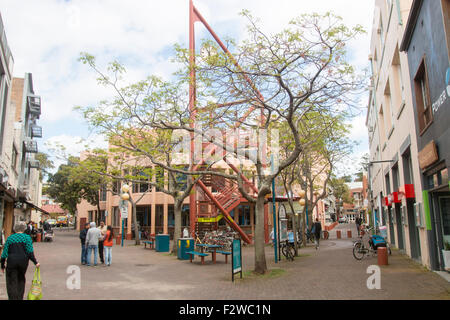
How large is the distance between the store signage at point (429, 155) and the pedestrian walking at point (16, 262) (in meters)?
9.68

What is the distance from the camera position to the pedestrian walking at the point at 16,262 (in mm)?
7504

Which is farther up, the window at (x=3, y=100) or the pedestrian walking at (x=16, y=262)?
the window at (x=3, y=100)

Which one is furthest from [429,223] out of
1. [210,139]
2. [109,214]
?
[109,214]

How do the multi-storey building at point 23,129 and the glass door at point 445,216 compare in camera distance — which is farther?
the multi-storey building at point 23,129

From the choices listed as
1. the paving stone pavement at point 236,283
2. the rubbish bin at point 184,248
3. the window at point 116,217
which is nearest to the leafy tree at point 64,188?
the window at point 116,217

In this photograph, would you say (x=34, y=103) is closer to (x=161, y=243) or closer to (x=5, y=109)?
(x=5, y=109)

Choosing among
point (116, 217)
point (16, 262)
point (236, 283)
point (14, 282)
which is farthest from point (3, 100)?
point (116, 217)

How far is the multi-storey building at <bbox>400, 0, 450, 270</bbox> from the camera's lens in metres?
8.93

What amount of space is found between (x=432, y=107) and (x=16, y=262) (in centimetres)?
1076

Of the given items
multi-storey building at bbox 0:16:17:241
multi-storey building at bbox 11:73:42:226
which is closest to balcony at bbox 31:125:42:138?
multi-storey building at bbox 11:73:42:226

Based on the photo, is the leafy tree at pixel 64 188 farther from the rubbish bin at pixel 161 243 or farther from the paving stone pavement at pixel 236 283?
the paving stone pavement at pixel 236 283

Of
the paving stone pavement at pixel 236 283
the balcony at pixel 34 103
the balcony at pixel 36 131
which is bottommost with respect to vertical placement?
the paving stone pavement at pixel 236 283

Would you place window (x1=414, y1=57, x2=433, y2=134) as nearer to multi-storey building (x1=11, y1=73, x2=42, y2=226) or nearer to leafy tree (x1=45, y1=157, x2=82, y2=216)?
multi-storey building (x1=11, y1=73, x2=42, y2=226)

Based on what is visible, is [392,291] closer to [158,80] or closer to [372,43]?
[158,80]
